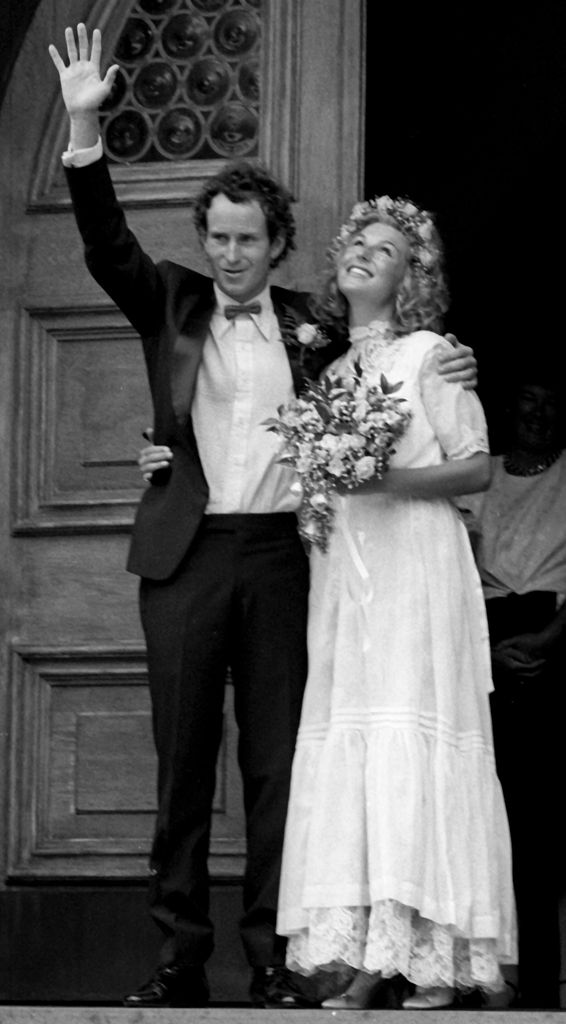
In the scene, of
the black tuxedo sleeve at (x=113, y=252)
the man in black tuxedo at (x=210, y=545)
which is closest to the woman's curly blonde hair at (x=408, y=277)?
the man in black tuxedo at (x=210, y=545)

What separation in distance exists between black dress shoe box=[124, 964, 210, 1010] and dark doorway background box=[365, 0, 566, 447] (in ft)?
14.6

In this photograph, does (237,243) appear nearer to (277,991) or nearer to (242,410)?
(242,410)

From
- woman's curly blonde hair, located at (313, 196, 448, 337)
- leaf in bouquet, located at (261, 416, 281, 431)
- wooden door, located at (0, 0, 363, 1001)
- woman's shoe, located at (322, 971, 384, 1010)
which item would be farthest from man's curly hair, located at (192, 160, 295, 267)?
woman's shoe, located at (322, 971, 384, 1010)

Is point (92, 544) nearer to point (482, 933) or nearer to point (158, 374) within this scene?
point (158, 374)

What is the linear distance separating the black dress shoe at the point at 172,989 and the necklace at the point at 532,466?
2521mm

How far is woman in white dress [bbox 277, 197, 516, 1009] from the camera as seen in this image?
4598mm

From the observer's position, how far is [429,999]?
4.60 metres

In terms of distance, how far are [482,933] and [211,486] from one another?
126cm

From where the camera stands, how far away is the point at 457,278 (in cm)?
955

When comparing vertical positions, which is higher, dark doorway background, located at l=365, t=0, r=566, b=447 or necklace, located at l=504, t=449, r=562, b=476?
Answer: dark doorway background, located at l=365, t=0, r=566, b=447

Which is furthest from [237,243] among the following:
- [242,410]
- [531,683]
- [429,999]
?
[531,683]

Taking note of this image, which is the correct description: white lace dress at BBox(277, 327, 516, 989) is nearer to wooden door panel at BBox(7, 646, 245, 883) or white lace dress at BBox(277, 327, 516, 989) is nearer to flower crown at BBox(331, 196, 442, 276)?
flower crown at BBox(331, 196, 442, 276)

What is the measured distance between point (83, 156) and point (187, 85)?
1.35m

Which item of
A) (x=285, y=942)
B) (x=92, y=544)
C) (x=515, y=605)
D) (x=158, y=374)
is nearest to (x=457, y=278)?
(x=515, y=605)
